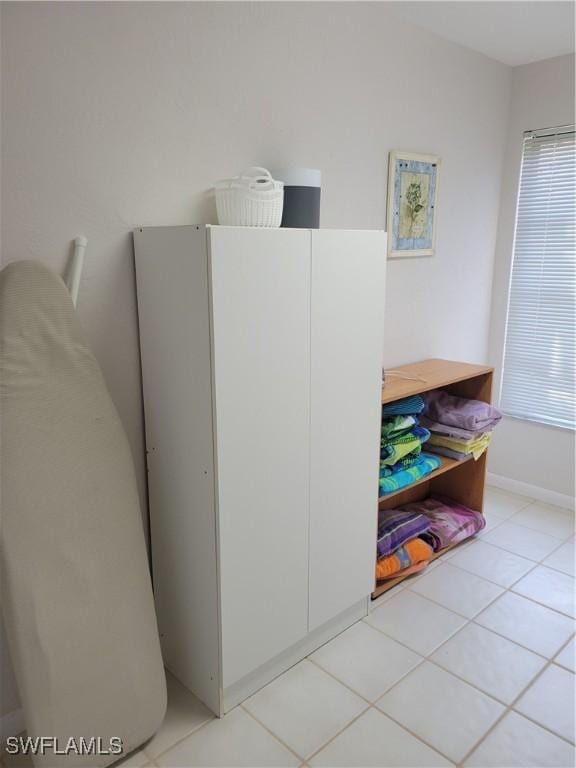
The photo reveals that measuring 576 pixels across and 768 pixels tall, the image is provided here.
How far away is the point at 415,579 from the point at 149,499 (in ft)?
4.30

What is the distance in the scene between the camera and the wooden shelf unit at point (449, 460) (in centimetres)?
254

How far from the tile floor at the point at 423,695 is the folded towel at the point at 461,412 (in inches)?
27.0

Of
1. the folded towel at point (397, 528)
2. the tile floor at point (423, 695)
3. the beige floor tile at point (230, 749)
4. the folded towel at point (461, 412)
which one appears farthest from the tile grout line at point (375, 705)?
the folded towel at point (461, 412)

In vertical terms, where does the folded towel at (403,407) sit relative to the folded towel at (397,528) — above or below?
above

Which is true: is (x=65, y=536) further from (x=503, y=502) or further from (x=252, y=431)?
(x=503, y=502)

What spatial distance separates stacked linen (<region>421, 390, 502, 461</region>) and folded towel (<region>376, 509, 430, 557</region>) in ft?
1.15

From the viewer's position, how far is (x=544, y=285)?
10.6 ft

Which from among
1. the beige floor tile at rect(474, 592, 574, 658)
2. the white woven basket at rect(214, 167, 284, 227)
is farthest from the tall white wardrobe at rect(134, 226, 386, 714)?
the beige floor tile at rect(474, 592, 574, 658)

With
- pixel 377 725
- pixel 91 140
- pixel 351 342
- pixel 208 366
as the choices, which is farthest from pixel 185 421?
pixel 377 725

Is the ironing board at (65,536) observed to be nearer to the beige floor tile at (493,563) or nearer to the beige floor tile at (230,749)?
the beige floor tile at (230,749)

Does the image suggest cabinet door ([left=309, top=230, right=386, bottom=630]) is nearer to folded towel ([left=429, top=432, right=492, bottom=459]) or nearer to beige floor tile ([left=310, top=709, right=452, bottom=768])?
beige floor tile ([left=310, top=709, right=452, bottom=768])

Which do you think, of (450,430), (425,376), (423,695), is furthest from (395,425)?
(423,695)

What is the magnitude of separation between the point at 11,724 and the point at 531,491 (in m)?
2.85

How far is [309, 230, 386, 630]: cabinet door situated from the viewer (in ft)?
6.11
